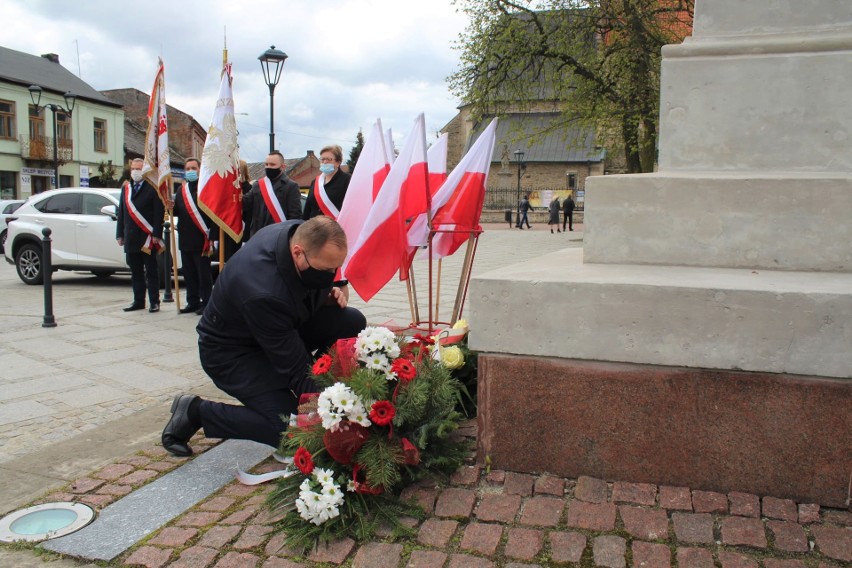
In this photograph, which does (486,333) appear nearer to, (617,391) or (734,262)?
(617,391)

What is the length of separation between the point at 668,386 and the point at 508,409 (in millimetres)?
669

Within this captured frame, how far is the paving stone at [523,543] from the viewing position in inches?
101

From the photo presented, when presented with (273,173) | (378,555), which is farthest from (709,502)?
(273,173)

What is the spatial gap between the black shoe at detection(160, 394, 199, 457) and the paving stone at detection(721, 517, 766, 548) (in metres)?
2.60

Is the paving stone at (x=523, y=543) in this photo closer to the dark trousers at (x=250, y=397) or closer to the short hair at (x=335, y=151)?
the dark trousers at (x=250, y=397)

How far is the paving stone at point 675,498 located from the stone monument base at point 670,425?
34 millimetres

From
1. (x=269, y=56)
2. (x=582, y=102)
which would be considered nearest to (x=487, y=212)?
(x=582, y=102)

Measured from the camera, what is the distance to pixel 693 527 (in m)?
2.64

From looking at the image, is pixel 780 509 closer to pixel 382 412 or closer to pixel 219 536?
pixel 382 412

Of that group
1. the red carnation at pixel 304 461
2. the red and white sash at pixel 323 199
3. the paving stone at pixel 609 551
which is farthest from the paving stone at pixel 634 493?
the red and white sash at pixel 323 199

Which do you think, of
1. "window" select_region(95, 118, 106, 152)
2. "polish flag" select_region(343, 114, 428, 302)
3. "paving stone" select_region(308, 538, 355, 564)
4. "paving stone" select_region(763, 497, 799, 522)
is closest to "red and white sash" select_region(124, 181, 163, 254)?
"polish flag" select_region(343, 114, 428, 302)

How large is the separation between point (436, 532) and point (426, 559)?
0.17 m

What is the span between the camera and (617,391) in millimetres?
2900

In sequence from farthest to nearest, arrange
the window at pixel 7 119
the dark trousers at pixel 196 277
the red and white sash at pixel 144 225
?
the window at pixel 7 119 → the red and white sash at pixel 144 225 → the dark trousers at pixel 196 277
